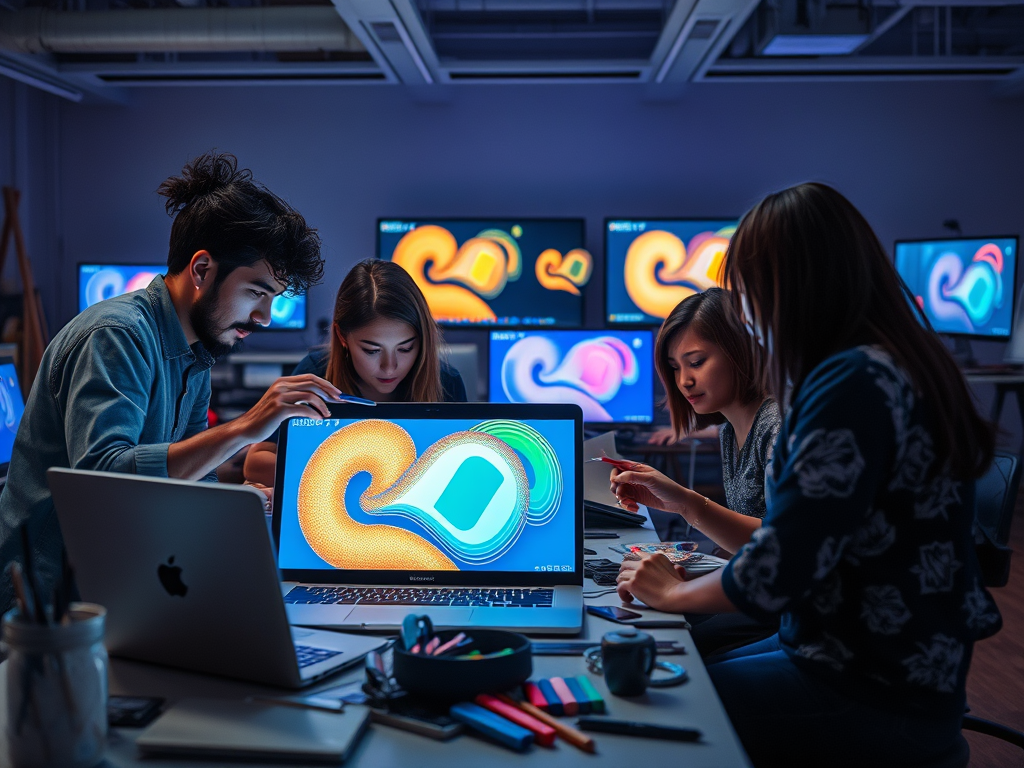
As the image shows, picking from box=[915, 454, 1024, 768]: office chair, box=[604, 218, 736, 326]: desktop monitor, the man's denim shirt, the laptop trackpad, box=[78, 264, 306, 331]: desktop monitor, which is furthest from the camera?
box=[78, 264, 306, 331]: desktop monitor

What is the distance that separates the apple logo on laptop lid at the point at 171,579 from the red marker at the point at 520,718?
363 mm

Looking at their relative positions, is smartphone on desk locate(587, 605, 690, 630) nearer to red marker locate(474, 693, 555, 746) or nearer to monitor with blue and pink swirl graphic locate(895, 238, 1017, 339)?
red marker locate(474, 693, 555, 746)

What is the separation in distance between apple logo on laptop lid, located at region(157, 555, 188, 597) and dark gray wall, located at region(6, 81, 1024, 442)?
14.6 ft

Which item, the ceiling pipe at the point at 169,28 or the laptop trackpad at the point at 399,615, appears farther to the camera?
the ceiling pipe at the point at 169,28

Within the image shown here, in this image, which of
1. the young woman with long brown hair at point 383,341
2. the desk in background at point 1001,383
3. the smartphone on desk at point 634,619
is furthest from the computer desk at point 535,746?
the desk in background at point 1001,383

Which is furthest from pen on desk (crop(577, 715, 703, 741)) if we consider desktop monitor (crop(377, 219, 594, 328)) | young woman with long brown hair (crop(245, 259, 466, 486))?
desktop monitor (crop(377, 219, 594, 328))

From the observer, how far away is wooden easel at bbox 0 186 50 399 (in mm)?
4641

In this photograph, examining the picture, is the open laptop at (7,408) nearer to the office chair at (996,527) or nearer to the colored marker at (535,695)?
the colored marker at (535,695)

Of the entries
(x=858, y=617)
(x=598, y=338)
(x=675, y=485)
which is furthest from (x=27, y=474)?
(x=598, y=338)

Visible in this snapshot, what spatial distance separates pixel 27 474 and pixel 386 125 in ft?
14.0

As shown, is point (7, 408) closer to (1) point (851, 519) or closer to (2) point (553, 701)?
(2) point (553, 701)

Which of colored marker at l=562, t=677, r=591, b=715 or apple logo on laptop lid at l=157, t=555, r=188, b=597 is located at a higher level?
apple logo on laptop lid at l=157, t=555, r=188, b=597

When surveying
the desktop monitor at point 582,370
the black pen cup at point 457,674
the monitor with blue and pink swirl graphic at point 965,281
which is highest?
the monitor with blue and pink swirl graphic at point 965,281

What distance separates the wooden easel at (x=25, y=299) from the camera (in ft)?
15.2
